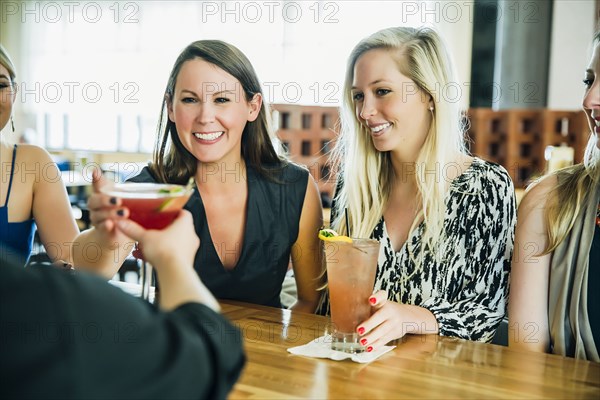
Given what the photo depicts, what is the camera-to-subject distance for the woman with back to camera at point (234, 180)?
204cm

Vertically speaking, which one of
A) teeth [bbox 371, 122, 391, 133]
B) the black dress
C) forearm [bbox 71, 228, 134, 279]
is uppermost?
teeth [bbox 371, 122, 391, 133]

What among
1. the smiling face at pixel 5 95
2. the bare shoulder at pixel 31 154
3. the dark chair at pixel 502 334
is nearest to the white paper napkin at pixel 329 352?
the dark chair at pixel 502 334

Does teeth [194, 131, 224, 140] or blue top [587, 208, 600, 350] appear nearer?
blue top [587, 208, 600, 350]

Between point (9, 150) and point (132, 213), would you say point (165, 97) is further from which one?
point (132, 213)

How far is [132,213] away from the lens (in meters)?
1.19

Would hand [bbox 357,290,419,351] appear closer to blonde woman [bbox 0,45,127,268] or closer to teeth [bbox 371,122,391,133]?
teeth [bbox 371,122,391,133]

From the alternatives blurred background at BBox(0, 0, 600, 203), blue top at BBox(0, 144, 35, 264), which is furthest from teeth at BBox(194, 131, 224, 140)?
blurred background at BBox(0, 0, 600, 203)

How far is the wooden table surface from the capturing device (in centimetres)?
111

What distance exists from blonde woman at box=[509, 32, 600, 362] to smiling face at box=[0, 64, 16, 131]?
1.62m

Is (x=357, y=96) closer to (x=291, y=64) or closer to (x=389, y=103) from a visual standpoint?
(x=389, y=103)

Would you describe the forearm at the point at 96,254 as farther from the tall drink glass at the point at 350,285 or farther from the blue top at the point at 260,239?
the tall drink glass at the point at 350,285

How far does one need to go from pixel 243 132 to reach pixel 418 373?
1253 mm

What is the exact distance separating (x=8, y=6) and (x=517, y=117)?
28.3ft

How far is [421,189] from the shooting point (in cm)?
196
